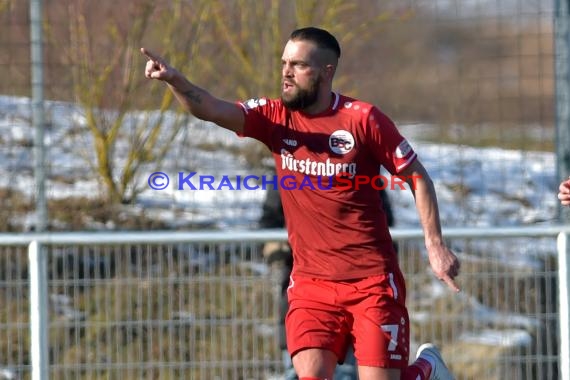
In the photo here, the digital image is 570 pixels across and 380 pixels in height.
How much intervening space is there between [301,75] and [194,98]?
0.49 meters

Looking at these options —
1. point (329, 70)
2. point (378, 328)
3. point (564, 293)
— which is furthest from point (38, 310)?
point (564, 293)

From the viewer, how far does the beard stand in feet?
17.7

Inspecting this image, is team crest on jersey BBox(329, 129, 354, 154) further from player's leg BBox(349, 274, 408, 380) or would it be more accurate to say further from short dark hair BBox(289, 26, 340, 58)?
player's leg BBox(349, 274, 408, 380)

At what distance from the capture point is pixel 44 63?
25.0ft

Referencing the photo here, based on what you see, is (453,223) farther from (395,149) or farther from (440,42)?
Answer: (395,149)

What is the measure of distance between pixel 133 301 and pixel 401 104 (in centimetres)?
251

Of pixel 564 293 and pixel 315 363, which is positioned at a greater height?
pixel 564 293

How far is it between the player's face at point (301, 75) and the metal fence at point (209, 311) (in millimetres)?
1551

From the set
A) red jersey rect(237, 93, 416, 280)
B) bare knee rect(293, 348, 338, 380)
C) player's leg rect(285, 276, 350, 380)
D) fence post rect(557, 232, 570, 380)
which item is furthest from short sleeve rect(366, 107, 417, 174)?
fence post rect(557, 232, 570, 380)

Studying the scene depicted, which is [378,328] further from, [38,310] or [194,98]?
[38,310]

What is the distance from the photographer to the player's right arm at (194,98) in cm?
509

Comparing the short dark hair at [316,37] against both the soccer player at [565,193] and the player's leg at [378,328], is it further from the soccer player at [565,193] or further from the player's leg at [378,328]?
the soccer player at [565,193]

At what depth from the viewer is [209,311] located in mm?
7125

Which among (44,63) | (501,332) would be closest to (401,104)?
(501,332)
